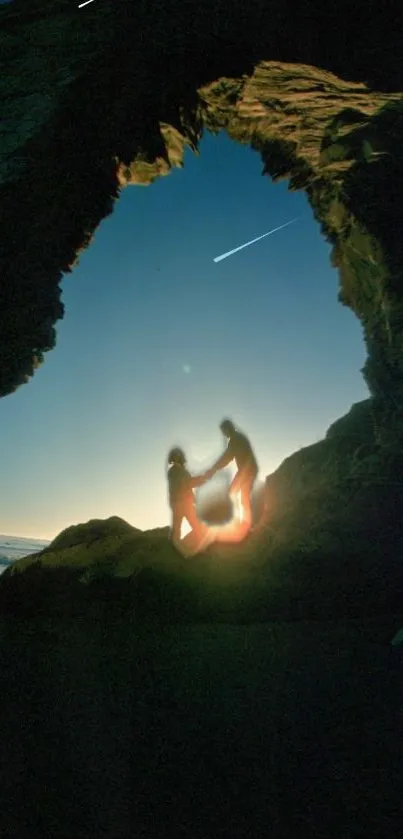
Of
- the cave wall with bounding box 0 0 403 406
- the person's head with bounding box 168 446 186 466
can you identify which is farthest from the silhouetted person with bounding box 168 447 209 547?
the cave wall with bounding box 0 0 403 406

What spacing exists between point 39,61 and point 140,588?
8647 mm

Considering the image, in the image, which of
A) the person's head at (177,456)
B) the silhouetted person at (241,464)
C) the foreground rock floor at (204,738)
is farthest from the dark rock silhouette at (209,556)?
the person's head at (177,456)

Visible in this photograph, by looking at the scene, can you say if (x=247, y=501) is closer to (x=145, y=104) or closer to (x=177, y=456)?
(x=177, y=456)

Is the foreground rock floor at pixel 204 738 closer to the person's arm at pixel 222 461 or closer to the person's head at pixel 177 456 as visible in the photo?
the person's arm at pixel 222 461

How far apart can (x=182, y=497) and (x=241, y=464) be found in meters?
1.22

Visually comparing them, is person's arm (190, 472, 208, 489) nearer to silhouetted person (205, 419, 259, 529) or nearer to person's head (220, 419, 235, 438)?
silhouetted person (205, 419, 259, 529)

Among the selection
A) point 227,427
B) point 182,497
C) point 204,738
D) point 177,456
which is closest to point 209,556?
point 182,497

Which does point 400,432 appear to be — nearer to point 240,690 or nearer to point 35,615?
point 240,690

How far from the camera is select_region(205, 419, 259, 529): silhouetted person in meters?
7.62

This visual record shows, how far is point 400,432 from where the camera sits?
8.59 m

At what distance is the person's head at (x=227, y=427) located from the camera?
7.76 metres

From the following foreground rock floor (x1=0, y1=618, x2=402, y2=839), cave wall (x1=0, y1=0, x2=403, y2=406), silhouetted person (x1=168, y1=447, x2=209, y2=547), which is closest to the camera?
foreground rock floor (x1=0, y1=618, x2=402, y2=839)

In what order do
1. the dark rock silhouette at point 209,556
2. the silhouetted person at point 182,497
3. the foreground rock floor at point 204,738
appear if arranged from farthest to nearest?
the silhouetted person at point 182,497
the dark rock silhouette at point 209,556
the foreground rock floor at point 204,738

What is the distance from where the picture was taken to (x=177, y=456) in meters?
7.79
